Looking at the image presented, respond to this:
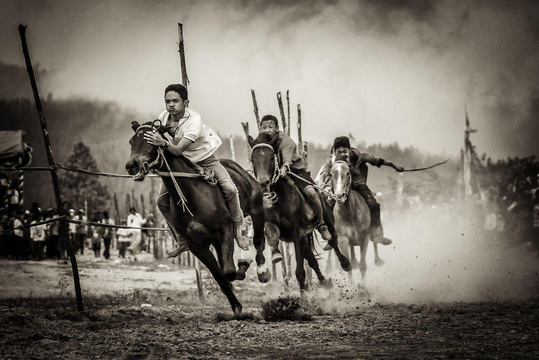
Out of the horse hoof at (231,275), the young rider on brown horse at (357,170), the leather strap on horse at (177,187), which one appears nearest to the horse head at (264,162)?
the leather strap on horse at (177,187)

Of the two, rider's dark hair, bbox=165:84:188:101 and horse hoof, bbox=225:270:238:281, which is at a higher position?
rider's dark hair, bbox=165:84:188:101

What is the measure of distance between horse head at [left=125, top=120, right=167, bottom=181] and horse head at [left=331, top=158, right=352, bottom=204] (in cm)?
544

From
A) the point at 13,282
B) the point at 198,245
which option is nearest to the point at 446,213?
the point at 13,282

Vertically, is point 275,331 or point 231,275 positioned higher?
point 231,275

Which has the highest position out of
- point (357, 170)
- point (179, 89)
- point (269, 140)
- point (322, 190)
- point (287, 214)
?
point (179, 89)

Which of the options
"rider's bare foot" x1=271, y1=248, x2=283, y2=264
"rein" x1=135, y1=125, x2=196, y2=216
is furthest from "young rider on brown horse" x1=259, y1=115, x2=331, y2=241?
"rein" x1=135, y1=125, x2=196, y2=216

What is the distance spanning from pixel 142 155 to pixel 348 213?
6.45m

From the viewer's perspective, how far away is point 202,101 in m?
28.1

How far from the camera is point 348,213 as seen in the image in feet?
44.4

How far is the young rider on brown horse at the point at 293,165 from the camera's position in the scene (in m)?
11.3

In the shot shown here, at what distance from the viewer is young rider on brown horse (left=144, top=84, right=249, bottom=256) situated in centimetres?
901

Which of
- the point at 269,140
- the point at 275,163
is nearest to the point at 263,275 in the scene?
the point at 275,163

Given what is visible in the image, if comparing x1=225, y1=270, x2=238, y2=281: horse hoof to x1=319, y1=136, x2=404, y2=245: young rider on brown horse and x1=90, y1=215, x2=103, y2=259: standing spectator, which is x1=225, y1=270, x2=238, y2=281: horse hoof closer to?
x1=319, y1=136, x2=404, y2=245: young rider on brown horse

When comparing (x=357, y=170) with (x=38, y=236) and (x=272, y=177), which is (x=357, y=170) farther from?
(x=38, y=236)
